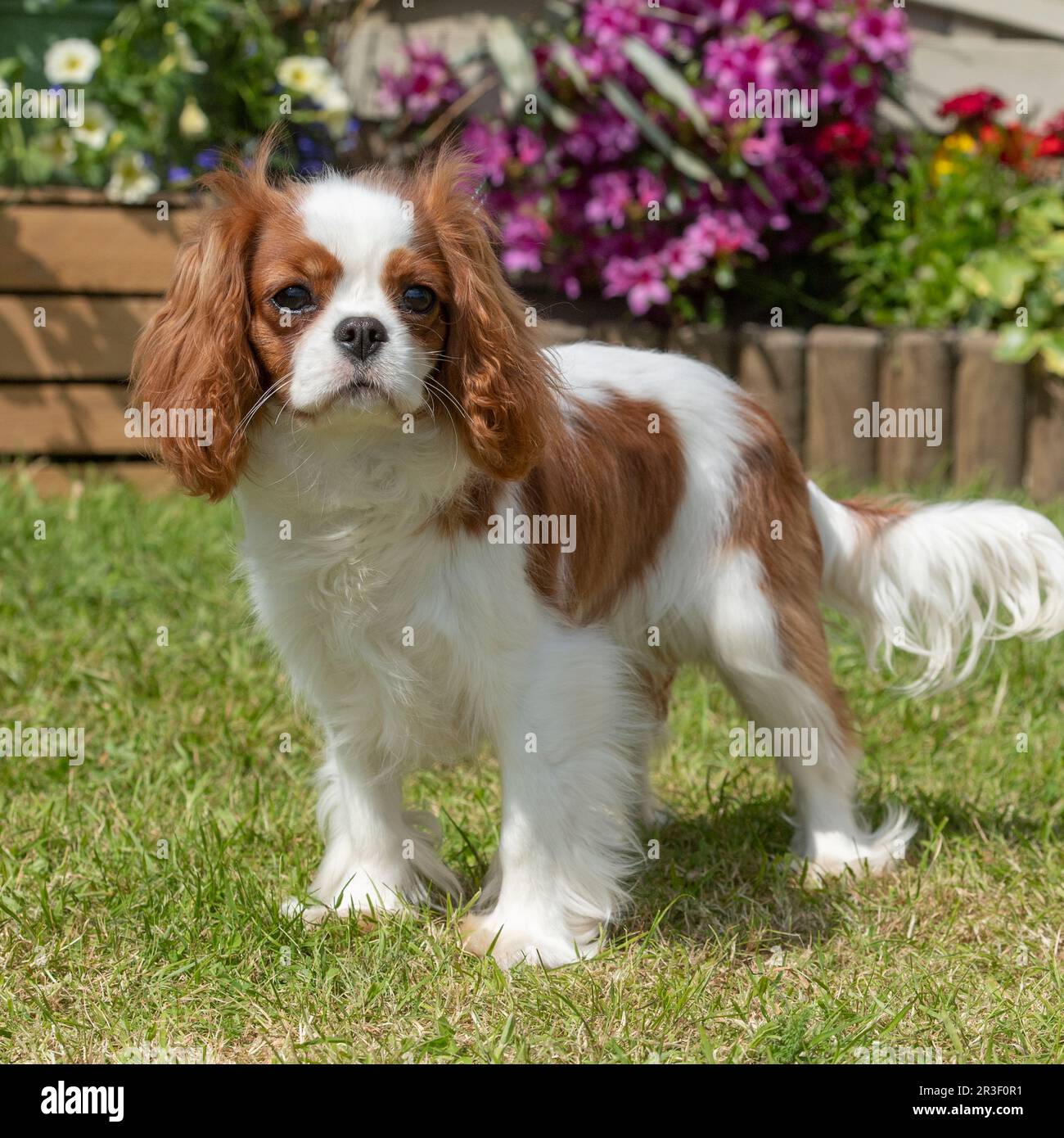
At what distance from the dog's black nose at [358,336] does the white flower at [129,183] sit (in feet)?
12.7

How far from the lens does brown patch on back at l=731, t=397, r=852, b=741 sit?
328cm

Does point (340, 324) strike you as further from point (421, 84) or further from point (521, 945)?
point (421, 84)

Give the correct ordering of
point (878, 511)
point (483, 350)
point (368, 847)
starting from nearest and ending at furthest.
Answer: point (483, 350) → point (368, 847) → point (878, 511)

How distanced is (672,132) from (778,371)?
3.96ft

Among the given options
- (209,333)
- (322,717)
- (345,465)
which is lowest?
(322,717)

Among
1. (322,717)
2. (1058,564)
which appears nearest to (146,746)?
(322,717)

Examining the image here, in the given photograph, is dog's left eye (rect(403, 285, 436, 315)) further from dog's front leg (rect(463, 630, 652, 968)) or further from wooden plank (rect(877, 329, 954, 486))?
wooden plank (rect(877, 329, 954, 486))

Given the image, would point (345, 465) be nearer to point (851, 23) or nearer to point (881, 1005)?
point (881, 1005)

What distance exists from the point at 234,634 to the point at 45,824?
1.23m

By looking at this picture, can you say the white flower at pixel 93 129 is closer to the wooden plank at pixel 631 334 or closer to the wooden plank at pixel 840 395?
the wooden plank at pixel 631 334

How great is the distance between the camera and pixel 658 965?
113 inches

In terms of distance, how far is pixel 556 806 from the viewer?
115 inches

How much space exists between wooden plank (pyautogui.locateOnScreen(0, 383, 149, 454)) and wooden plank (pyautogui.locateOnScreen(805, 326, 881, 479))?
2.79m

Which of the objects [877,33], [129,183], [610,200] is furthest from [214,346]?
[877,33]
